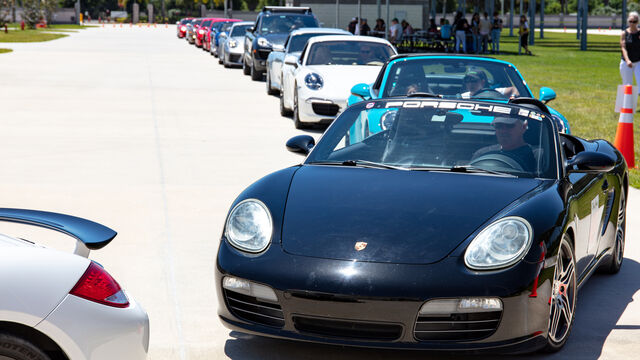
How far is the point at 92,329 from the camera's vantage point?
128 inches

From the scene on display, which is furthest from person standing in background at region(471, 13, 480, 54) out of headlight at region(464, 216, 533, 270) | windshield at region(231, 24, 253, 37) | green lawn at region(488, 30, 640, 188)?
headlight at region(464, 216, 533, 270)

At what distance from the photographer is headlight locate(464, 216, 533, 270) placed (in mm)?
4453

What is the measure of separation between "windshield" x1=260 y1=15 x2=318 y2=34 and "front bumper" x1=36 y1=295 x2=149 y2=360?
21.8 metres

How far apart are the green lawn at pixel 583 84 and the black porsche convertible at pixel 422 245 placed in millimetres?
4921

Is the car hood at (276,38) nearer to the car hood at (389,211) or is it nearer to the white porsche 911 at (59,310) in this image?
the car hood at (389,211)

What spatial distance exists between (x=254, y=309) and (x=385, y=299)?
69 centimetres

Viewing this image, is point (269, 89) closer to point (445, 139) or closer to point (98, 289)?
point (445, 139)

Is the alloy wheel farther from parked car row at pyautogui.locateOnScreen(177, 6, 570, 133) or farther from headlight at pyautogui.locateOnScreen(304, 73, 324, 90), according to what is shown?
headlight at pyautogui.locateOnScreen(304, 73, 324, 90)

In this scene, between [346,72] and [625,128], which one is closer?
[625,128]

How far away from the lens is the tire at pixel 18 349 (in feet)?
10.5

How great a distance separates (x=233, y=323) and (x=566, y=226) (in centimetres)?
176

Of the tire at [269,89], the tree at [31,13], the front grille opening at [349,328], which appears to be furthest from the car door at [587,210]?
the tree at [31,13]

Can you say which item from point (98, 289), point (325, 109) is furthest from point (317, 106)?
point (98, 289)

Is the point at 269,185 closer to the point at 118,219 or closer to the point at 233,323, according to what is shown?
the point at 233,323
